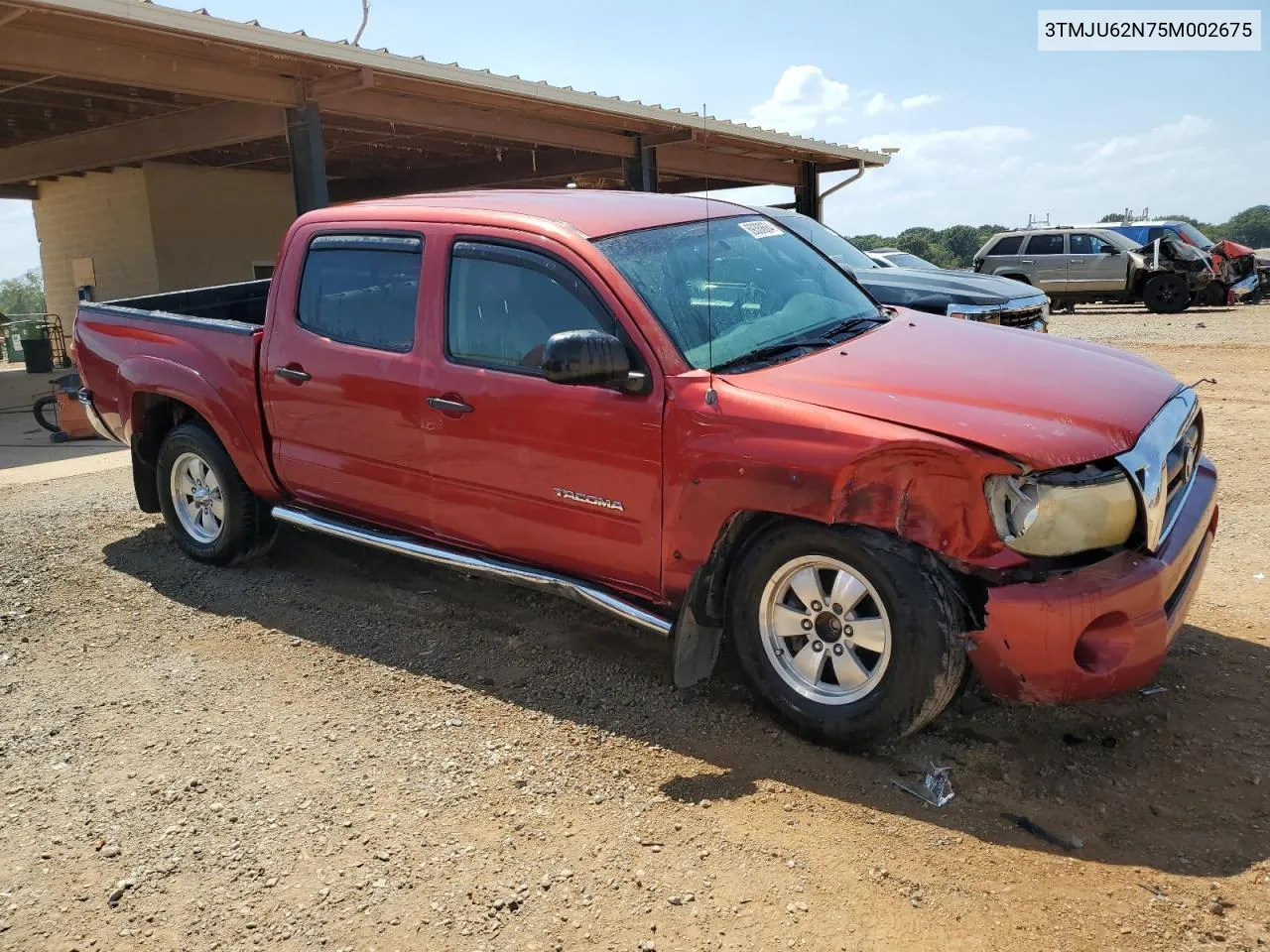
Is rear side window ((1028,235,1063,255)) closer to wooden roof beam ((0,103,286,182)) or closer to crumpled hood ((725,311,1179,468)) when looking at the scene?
wooden roof beam ((0,103,286,182))

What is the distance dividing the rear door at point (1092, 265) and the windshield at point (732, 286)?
18439 millimetres

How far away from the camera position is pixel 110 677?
4324mm

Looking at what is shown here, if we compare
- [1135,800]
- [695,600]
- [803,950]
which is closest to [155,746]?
[695,600]

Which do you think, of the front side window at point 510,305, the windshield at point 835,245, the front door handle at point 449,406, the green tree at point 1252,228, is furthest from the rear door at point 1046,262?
the green tree at point 1252,228

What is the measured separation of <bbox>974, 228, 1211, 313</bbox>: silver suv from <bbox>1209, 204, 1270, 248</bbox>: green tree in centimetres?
4101

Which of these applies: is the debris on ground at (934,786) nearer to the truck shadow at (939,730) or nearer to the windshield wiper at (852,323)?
the truck shadow at (939,730)

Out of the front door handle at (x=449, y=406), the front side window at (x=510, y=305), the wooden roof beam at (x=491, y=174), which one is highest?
the wooden roof beam at (x=491, y=174)

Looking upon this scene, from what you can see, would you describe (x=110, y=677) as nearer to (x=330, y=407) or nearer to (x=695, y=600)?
(x=330, y=407)

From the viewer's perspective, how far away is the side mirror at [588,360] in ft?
11.5

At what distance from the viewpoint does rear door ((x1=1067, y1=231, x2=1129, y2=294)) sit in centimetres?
2058

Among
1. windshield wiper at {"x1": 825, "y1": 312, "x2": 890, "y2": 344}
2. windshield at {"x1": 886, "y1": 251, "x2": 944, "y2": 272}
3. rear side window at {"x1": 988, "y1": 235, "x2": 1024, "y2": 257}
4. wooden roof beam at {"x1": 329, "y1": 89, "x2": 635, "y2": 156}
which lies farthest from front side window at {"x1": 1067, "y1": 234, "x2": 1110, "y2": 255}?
windshield wiper at {"x1": 825, "y1": 312, "x2": 890, "y2": 344}

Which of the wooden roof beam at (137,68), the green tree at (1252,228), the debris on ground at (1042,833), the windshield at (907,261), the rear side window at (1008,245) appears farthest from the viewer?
the green tree at (1252,228)

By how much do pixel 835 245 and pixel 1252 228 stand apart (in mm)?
59809

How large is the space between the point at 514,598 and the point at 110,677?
178 cm
